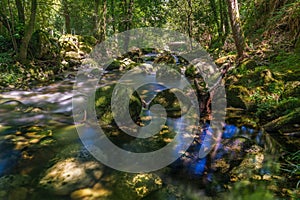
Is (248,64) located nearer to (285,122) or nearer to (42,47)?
(285,122)

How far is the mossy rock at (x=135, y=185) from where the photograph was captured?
110 inches

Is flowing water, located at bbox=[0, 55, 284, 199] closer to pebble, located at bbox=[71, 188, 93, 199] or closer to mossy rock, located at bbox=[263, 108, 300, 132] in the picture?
pebble, located at bbox=[71, 188, 93, 199]

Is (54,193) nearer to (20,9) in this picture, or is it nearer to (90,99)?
(90,99)

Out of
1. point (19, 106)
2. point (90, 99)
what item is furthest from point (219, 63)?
point (19, 106)

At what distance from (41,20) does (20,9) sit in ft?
17.7

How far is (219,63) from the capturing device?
8.92m

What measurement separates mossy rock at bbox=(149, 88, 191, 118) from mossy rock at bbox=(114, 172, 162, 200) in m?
2.32

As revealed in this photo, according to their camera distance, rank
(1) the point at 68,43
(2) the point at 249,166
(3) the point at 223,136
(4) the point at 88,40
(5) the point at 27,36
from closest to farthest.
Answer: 1. (2) the point at 249,166
2. (3) the point at 223,136
3. (5) the point at 27,36
4. (1) the point at 68,43
5. (4) the point at 88,40

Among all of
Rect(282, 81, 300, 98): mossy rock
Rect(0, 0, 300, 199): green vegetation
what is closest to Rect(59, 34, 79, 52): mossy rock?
Rect(0, 0, 300, 199): green vegetation

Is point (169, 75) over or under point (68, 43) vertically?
under

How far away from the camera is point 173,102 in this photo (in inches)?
223

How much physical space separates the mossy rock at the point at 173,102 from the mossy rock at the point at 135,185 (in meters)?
2.32

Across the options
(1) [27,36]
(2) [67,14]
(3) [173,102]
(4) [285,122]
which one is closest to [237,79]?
(3) [173,102]

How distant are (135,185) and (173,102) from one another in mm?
2973
